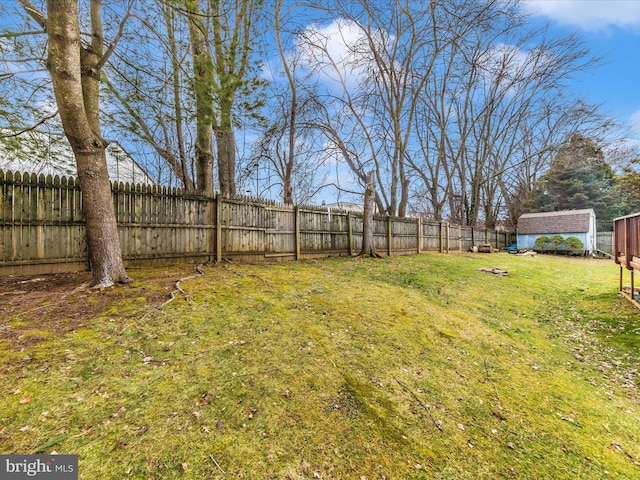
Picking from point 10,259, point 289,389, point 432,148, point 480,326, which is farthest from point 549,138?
point 10,259

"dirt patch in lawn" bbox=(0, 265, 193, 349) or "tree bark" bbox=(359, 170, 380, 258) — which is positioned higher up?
"tree bark" bbox=(359, 170, 380, 258)

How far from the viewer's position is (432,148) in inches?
771

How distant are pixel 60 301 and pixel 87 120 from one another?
265 centimetres

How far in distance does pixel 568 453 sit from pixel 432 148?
67.2ft

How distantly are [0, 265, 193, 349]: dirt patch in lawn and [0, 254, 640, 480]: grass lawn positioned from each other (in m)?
0.03

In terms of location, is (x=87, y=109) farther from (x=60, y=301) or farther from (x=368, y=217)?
(x=368, y=217)

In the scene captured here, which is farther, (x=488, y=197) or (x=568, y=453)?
(x=488, y=197)

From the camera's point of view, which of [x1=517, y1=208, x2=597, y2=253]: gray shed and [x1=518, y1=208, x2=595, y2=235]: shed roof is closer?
[x1=517, y1=208, x2=597, y2=253]: gray shed

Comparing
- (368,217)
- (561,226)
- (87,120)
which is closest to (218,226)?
(87,120)

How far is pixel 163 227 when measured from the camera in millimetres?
5941

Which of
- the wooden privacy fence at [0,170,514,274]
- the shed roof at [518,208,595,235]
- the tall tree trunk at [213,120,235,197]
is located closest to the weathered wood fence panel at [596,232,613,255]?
the shed roof at [518,208,595,235]

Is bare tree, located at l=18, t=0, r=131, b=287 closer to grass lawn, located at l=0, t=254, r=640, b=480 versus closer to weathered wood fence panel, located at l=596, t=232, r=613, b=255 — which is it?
grass lawn, located at l=0, t=254, r=640, b=480

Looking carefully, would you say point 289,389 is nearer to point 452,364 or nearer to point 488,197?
point 452,364

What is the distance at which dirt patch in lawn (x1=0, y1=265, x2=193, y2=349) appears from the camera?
2.69m
